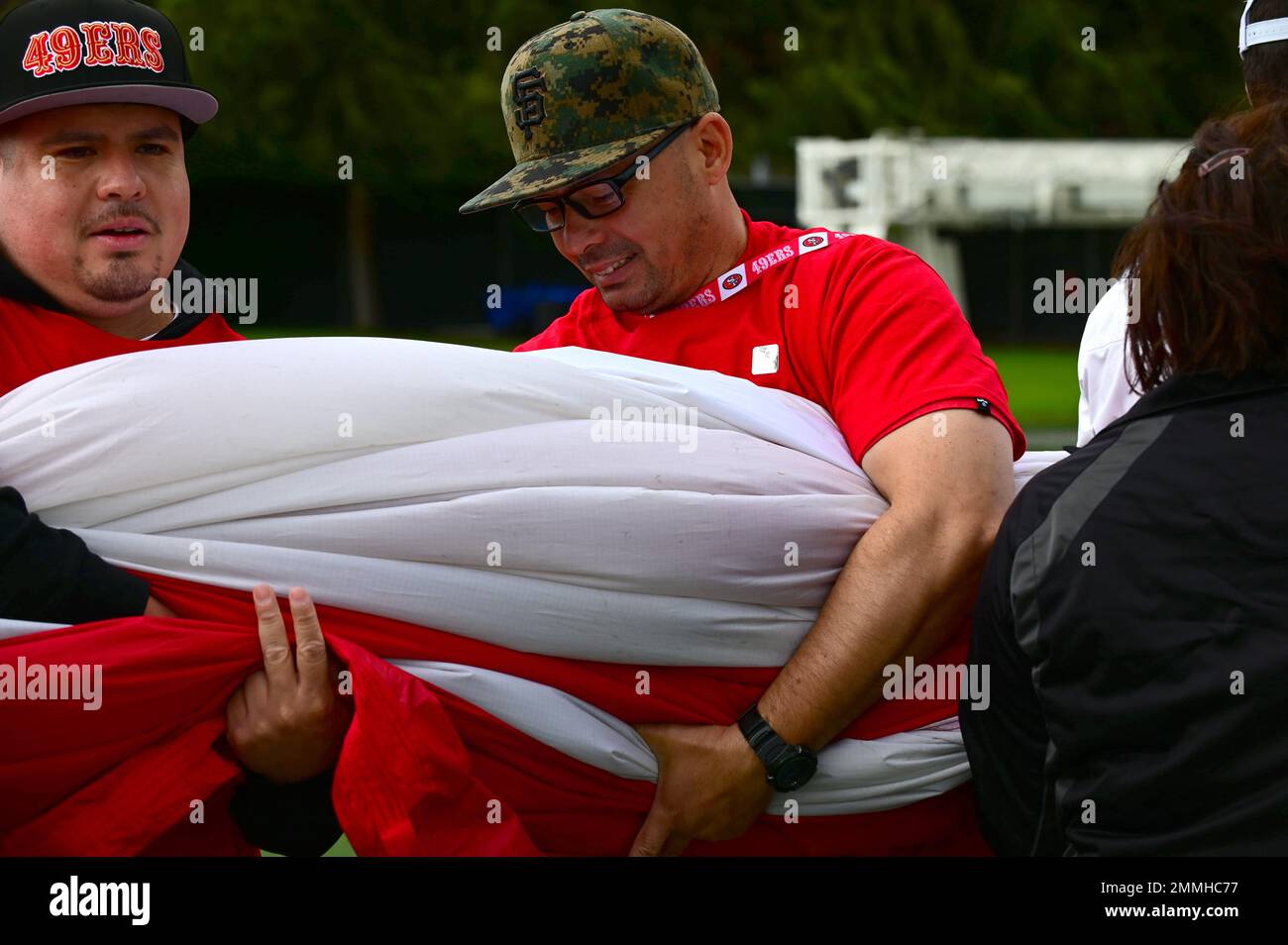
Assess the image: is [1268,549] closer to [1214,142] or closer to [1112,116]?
[1214,142]

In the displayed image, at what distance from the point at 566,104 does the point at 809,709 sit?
1027mm

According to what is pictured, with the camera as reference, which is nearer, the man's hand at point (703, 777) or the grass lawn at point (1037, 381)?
the man's hand at point (703, 777)

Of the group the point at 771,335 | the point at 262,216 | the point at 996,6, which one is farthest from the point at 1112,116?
the point at 771,335

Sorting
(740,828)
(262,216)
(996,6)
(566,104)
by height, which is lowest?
(740,828)

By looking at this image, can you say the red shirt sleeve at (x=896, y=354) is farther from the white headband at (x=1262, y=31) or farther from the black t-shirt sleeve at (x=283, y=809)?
the black t-shirt sleeve at (x=283, y=809)

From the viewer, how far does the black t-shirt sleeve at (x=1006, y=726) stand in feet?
6.20

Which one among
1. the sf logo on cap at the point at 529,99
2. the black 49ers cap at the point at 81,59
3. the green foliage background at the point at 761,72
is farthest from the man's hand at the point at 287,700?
the green foliage background at the point at 761,72

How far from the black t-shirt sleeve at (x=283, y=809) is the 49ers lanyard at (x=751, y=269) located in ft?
3.35

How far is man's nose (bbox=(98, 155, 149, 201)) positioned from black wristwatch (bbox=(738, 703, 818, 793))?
1189mm

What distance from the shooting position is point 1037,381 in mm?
16453

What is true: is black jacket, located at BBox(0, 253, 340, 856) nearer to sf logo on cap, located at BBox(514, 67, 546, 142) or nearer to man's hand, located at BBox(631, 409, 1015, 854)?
man's hand, located at BBox(631, 409, 1015, 854)

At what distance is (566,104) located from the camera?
2402 millimetres

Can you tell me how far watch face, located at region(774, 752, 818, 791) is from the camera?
2.06 meters

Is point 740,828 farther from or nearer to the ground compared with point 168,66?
nearer to the ground
